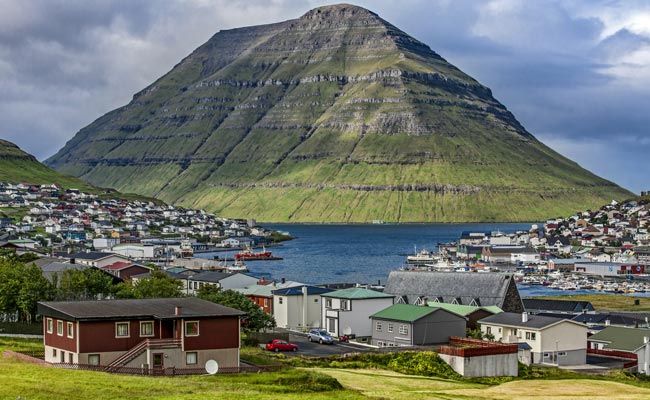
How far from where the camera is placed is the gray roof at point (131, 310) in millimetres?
47094

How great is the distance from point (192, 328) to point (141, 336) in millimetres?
2521

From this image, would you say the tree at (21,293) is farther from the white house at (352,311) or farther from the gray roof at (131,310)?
the white house at (352,311)

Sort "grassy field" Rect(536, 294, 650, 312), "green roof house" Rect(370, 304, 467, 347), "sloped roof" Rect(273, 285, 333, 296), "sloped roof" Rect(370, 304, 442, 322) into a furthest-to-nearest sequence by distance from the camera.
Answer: "grassy field" Rect(536, 294, 650, 312)
"sloped roof" Rect(273, 285, 333, 296)
"sloped roof" Rect(370, 304, 442, 322)
"green roof house" Rect(370, 304, 467, 347)

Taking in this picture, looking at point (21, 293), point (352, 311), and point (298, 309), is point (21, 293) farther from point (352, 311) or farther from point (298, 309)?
point (352, 311)

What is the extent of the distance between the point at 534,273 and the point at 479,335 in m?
112

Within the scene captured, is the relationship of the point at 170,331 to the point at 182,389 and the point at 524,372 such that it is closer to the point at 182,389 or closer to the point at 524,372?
the point at 182,389

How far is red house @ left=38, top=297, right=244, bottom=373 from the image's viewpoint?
4622 cm

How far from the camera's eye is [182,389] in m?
37.2

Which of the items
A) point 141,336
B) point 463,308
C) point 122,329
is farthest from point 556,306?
point 122,329

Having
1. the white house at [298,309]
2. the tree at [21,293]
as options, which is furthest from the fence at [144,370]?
the white house at [298,309]

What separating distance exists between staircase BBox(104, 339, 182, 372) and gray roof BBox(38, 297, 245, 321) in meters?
1.23

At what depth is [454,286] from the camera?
275 ft

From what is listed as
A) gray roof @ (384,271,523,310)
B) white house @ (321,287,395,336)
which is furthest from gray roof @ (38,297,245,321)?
gray roof @ (384,271,523,310)

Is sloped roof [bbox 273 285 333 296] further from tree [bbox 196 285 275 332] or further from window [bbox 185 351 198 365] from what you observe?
window [bbox 185 351 198 365]
